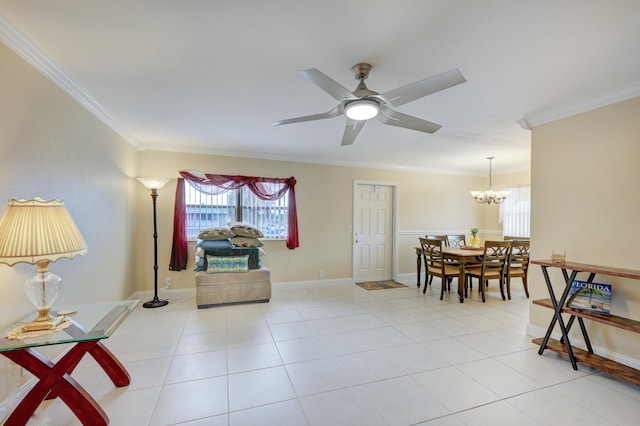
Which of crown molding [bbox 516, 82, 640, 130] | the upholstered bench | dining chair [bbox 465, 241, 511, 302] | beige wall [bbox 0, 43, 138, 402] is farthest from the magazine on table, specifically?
beige wall [bbox 0, 43, 138, 402]

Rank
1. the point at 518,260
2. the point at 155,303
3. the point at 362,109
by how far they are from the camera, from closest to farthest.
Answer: the point at 362,109 → the point at 155,303 → the point at 518,260

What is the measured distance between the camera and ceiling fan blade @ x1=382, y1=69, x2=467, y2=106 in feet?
5.32

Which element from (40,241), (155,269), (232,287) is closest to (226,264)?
(232,287)

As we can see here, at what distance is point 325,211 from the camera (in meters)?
5.36

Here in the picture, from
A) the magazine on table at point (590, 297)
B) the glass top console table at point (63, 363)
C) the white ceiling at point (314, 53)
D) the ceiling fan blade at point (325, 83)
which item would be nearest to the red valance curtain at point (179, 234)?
the white ceiling at point (314, 53)

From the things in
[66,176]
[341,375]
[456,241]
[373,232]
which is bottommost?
[341,375]

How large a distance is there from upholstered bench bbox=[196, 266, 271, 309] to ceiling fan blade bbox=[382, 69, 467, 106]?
10.3ft

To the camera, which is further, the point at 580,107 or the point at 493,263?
the point at 493,263

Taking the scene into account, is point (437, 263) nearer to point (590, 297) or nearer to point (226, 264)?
point (590, 297)

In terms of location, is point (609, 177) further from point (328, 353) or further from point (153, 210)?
point (153, 210)

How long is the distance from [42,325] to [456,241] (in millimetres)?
6163

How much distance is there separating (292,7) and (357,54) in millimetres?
577

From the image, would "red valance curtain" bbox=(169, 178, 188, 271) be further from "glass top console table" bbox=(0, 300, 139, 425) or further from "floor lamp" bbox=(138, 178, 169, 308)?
"glass top console table" bbox=(0, 300, 139, 425)

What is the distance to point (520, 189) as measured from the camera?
5.79m
